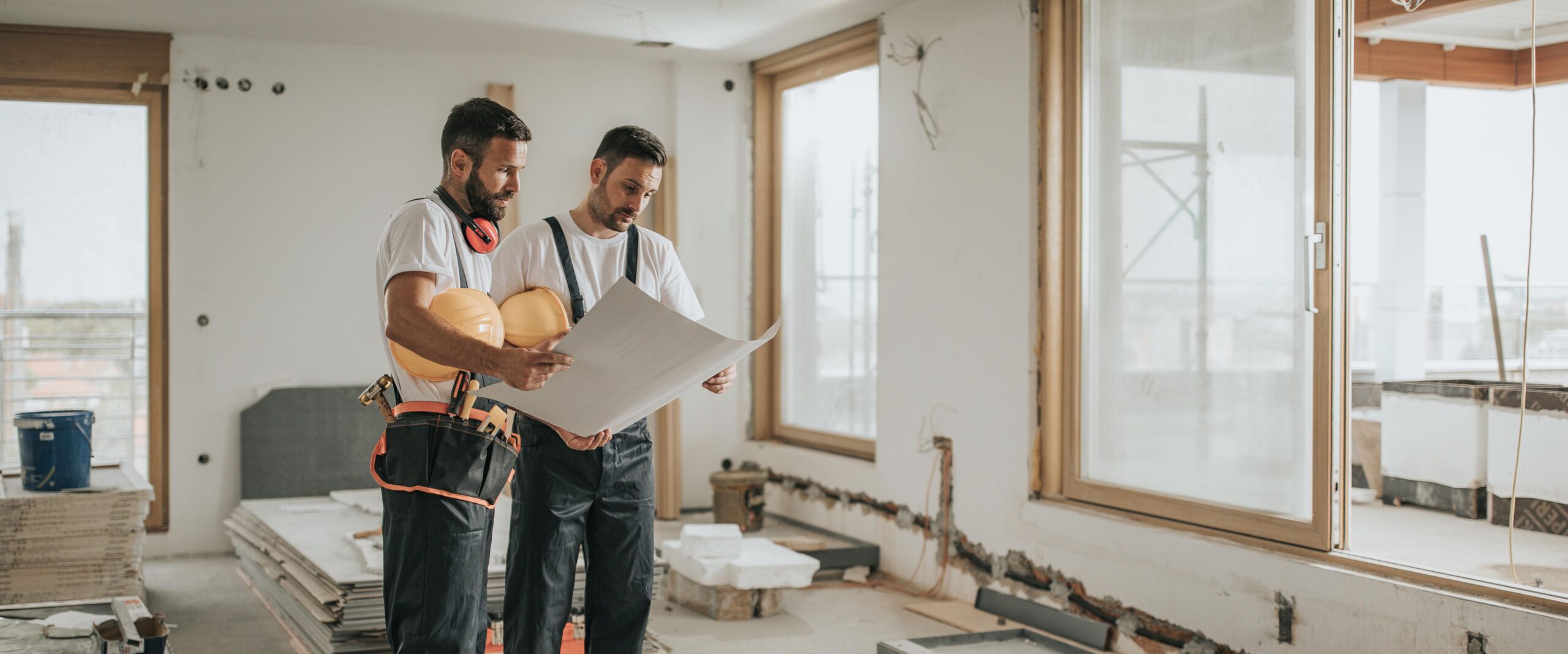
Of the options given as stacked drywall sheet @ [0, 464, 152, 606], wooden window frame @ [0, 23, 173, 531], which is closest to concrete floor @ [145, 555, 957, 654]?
stacked drywall sheet @ [0, 464, 152, 606]

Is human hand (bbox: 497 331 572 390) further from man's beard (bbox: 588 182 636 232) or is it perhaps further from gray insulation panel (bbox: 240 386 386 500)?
gray insulation panel (bbox: 240 386 386 500)

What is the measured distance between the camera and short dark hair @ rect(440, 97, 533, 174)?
1947mm

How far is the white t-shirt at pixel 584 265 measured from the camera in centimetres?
223

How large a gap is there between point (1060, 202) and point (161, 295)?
4.05 metres

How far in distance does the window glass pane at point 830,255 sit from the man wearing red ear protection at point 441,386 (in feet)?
10.8

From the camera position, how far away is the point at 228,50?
206 inches

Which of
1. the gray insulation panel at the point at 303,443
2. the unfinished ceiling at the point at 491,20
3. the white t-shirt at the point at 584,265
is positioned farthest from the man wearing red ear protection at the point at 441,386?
the gray insulation panel at the point at 303,443

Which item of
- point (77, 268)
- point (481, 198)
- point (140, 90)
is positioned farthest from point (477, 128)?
point (77, 268)

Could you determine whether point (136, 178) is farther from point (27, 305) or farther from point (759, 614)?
point (759, 614)

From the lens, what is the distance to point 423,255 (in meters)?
1.84

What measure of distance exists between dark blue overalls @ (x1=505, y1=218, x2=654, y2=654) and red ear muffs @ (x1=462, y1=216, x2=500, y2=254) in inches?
9.0

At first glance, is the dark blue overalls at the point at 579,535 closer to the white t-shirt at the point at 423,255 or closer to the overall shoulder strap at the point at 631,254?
the overall shoulder strap at the point at 631,254

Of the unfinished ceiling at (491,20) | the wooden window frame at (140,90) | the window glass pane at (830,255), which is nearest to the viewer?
the unfinished ceiling at (491,20)

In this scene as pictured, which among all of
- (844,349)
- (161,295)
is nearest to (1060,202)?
(844,349)
